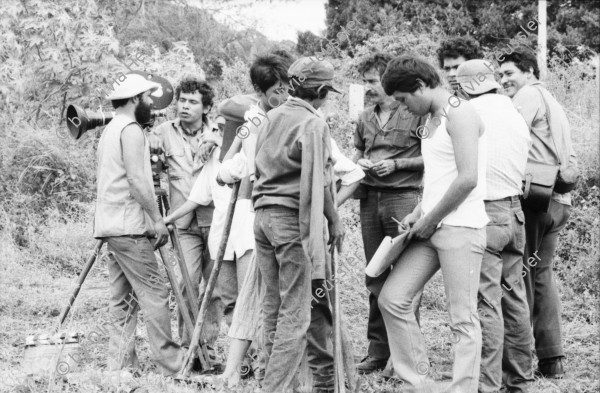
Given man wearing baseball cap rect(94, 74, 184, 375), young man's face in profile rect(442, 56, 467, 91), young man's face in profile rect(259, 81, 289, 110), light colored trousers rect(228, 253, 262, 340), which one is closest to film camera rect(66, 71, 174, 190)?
man wearing baseball cap rect(94, 74, 184, 375)

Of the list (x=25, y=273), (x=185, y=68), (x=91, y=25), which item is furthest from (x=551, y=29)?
(x=25, y=273)

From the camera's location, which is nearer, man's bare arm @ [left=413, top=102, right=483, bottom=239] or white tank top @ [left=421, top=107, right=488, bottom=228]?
man's bare arm @ [left=413, top=102, right=483, bottom=239]

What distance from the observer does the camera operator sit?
570 cm

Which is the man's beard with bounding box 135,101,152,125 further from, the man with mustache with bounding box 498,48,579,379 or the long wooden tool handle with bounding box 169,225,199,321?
the man with mustache with bounding box 498,48,579,379

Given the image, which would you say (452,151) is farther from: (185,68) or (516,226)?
(185,68)

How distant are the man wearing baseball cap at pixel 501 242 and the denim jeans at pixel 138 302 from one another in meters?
1.90

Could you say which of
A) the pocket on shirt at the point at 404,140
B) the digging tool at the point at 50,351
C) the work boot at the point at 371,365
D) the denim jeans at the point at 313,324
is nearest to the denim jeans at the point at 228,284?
the denim jeans at the point at 313,324

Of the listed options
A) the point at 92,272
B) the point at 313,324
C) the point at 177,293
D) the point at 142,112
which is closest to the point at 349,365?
the point at 313,324

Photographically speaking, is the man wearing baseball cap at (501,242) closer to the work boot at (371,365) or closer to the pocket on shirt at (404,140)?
the pocket on shirt at (404,140)

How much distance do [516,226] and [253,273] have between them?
4.92 ft

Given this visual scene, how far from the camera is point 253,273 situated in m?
4.84

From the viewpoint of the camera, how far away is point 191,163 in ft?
19.4

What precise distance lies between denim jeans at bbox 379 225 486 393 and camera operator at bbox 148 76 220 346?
175 cm

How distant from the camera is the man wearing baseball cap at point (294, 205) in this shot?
163 inches
